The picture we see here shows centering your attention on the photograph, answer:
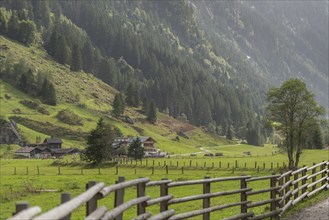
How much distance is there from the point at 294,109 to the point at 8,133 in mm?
122178

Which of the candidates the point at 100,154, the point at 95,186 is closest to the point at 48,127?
the point at 100,154

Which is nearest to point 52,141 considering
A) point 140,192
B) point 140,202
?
point 140,192

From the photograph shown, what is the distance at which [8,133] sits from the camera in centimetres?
17262

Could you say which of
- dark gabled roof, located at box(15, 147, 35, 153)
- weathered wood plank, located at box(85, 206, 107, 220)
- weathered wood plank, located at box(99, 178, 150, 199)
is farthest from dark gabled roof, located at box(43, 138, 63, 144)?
weathered wood plank, located at box(85, 206, 107, 220)

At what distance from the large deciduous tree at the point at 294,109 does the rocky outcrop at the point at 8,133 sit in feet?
388

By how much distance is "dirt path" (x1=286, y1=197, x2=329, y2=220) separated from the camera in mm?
22481

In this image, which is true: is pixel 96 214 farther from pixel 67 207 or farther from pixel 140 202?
pixel 140 202

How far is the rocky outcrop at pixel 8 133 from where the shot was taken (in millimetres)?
171500

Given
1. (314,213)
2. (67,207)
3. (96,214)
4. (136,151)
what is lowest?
(314,213)

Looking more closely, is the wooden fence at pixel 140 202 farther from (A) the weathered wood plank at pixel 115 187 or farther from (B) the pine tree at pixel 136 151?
(B) the pine tree at pixel 136 151

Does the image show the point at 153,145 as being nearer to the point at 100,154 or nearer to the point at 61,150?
the point at 61,150

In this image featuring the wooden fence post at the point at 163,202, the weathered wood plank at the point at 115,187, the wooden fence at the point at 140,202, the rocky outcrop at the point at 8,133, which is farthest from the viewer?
the rocky outcrop at the point at 8,133

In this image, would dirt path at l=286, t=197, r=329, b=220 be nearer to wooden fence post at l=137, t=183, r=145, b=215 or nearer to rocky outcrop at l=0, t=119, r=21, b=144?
wooden fence post at l=137, t=183, r=145, b=215

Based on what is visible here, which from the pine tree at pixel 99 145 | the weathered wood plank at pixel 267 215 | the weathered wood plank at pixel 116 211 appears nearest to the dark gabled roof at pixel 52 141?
the pine tree at pixel 99 145
